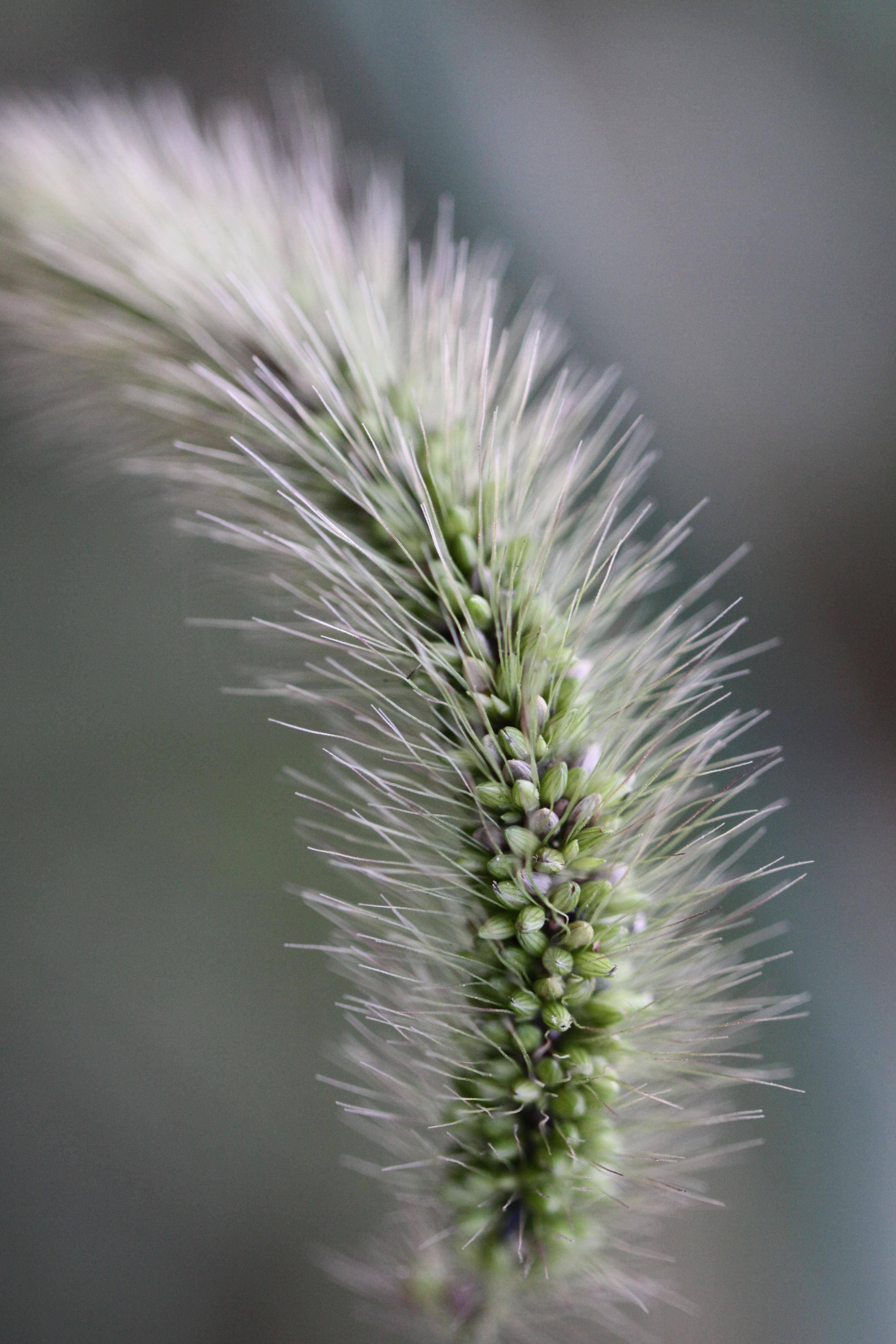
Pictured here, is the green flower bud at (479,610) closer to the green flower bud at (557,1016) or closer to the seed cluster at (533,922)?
the seed cluster at (533,922)

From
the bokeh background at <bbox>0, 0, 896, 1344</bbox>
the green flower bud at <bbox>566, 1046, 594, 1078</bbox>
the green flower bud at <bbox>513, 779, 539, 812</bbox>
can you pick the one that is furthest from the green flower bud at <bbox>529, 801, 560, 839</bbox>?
the bokeh background at <bbox>0, 0, 896, 1344</bbox>

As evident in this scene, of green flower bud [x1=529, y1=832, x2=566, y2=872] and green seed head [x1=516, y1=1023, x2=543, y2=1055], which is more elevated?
green flower bud [x1=529, y1=832, x2=566, y2=872]

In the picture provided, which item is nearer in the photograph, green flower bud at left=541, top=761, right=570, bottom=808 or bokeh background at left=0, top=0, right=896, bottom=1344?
green flower bud at left=541, top=761, right=570, bottom=808

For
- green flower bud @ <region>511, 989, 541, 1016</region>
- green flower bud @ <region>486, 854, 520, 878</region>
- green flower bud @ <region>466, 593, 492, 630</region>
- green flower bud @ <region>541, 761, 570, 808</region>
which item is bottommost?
green flower bud @ <region>511, 989, 541, 1016</region>

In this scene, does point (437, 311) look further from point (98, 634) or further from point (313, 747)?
point (98, 634)

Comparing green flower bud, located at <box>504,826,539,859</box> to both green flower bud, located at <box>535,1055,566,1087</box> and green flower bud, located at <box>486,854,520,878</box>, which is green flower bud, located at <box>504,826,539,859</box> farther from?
green flower bud, located at <box>535,1055,566,1087</box>
